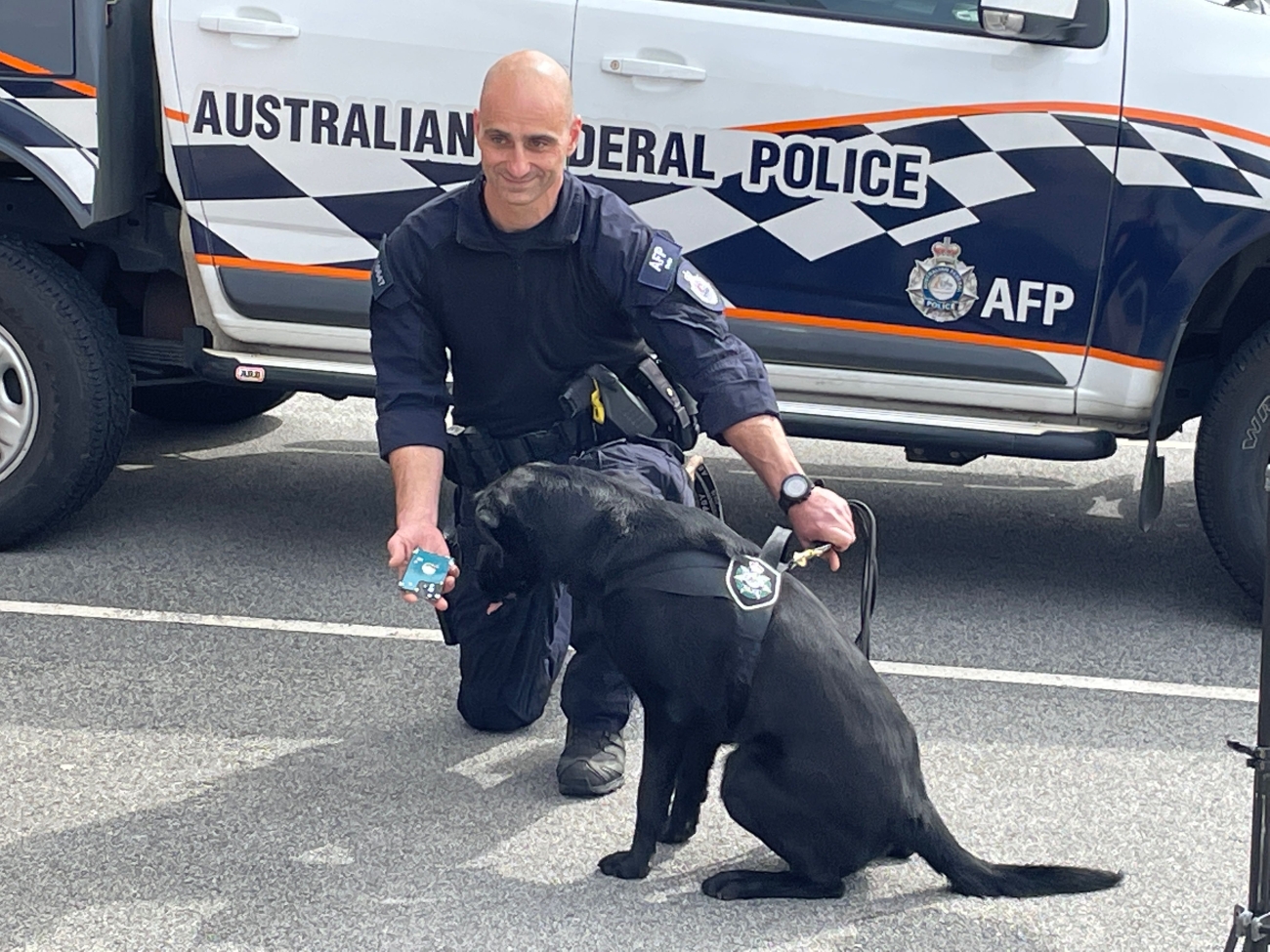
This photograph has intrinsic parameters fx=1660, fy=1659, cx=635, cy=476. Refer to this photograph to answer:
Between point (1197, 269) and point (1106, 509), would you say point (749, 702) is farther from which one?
point (1106, 509)

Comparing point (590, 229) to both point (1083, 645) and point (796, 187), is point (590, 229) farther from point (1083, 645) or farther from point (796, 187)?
point (1083, 645)

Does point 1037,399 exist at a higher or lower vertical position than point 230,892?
higher

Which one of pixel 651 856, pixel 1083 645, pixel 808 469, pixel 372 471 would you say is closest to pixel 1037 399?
pixel 1083 645

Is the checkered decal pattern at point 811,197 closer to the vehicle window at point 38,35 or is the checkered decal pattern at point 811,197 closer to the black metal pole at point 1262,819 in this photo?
the vehicle window at point 38,35

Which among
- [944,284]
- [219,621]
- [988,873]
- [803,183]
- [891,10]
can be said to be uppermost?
[891,10]

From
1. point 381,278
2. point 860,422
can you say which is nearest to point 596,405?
point 381,278

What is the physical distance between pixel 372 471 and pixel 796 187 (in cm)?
Answer: 198

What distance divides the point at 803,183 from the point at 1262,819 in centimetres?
212

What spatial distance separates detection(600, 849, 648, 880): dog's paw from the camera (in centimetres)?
297

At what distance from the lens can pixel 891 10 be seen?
4066 mm

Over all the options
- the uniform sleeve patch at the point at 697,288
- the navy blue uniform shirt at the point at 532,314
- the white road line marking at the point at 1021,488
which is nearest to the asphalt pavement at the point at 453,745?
the white road line marking at the point at 1021,488

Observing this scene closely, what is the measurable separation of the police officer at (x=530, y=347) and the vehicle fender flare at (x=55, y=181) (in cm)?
121

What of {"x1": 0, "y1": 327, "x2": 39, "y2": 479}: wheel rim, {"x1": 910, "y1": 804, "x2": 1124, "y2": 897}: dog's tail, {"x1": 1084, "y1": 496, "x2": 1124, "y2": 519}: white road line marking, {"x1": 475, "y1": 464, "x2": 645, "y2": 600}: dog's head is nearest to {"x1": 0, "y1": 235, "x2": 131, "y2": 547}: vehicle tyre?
{"x1": 0, "y1": 327, "x2": 39, "y2": 479}: wheel rim

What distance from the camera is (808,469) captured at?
18.1 ft
